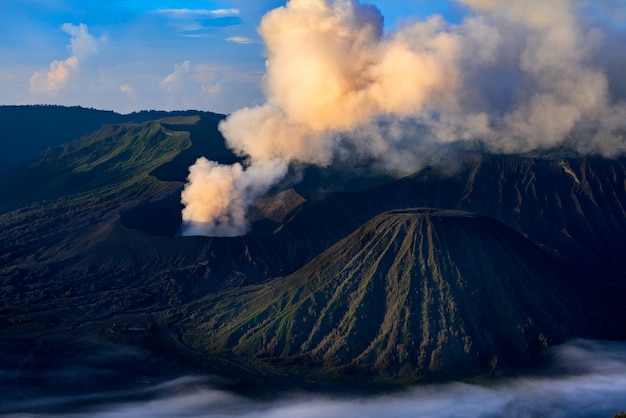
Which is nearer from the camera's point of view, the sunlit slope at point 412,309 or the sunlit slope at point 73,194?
the sunlit slope at point 412,309

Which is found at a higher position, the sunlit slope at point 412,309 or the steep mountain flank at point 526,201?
the steep mountain flank at point 526,201

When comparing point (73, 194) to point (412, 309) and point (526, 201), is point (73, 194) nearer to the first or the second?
point (526, 201)

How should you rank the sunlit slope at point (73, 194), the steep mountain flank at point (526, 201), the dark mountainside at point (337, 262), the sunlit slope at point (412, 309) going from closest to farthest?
1. the sunlit slope at point (412, 309)
2. the dark mountainside at point (337, 262)
3. the steep mountain flank at point (526, 201)
4. the sunlit slope at point (73, 194)

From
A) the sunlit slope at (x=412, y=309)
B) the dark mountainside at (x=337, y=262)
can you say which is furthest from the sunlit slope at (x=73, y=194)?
the sunlit slope at (x=412, y=309)

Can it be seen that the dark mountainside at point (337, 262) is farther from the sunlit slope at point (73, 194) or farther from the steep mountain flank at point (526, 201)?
the sunlit slope at point (73, 194)

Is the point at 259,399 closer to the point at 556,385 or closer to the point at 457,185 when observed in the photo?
the point at 556,385

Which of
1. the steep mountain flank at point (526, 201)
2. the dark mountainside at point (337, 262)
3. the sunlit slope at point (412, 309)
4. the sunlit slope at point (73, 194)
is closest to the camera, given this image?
the sunlit slope at point (412, 309)
